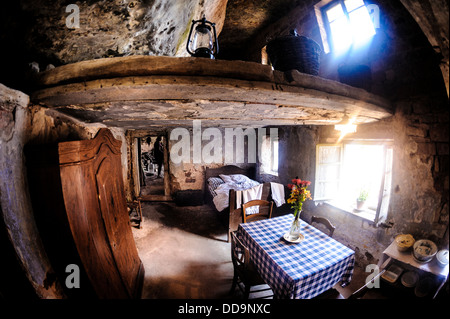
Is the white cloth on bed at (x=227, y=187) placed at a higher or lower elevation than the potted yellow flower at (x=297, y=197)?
lower

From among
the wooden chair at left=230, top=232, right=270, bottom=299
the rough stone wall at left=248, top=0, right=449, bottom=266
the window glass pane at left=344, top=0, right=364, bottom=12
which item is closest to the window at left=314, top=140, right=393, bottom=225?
the rough stone wall at left=248, top=0, right=449, bottom=266

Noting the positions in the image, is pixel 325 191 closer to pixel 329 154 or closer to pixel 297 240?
pixel 329 154

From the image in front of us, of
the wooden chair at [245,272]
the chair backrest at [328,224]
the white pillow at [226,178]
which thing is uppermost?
the white pillow at [226,178]

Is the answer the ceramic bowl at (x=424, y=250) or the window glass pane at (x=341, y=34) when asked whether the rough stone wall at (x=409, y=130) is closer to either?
the ceramic bowl at (x=424, y=250)

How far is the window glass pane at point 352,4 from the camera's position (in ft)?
10.4

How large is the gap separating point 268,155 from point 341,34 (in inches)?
148

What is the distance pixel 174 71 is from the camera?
112 cm

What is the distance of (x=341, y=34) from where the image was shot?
3518 millimetres

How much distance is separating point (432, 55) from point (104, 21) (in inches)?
145

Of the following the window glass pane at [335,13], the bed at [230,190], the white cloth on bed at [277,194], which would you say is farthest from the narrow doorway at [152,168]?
the window glass pane at [335,13]

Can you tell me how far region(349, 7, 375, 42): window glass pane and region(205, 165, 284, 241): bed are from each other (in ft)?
10.8

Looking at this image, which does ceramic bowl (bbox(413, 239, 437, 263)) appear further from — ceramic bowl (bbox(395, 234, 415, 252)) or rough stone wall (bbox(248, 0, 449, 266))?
rough stone wall (bbox(248, 0, 449, 266))
